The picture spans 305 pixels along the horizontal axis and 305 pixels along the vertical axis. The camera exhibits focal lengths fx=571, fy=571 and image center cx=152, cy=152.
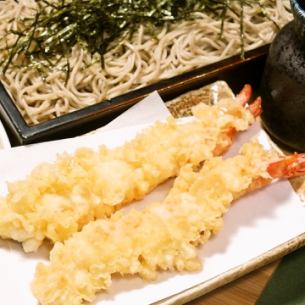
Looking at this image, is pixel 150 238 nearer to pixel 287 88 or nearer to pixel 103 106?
pixel 103 106

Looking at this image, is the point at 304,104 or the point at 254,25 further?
the point at 254,25

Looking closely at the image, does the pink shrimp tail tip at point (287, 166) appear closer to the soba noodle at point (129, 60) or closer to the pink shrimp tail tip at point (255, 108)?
the pink shrimp tail tip at point (255, 108)

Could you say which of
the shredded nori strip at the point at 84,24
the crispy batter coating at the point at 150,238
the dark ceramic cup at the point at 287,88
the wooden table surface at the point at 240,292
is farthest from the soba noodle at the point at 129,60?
the wooden table surface at the point at 240,292

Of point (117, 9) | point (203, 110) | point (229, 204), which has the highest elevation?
point (117, 9)

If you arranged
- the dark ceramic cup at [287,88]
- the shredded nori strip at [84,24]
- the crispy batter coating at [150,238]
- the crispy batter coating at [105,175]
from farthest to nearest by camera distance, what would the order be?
the shredded nori strip at [84,24] < the dark ceramic cup at [287,88] < the crispy batter coating at [105,175] < the crispy batter coating at [150,238]

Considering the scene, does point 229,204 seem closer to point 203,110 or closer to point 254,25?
point 203,110

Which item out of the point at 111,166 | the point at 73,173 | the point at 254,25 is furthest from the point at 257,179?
the point at 254,25
